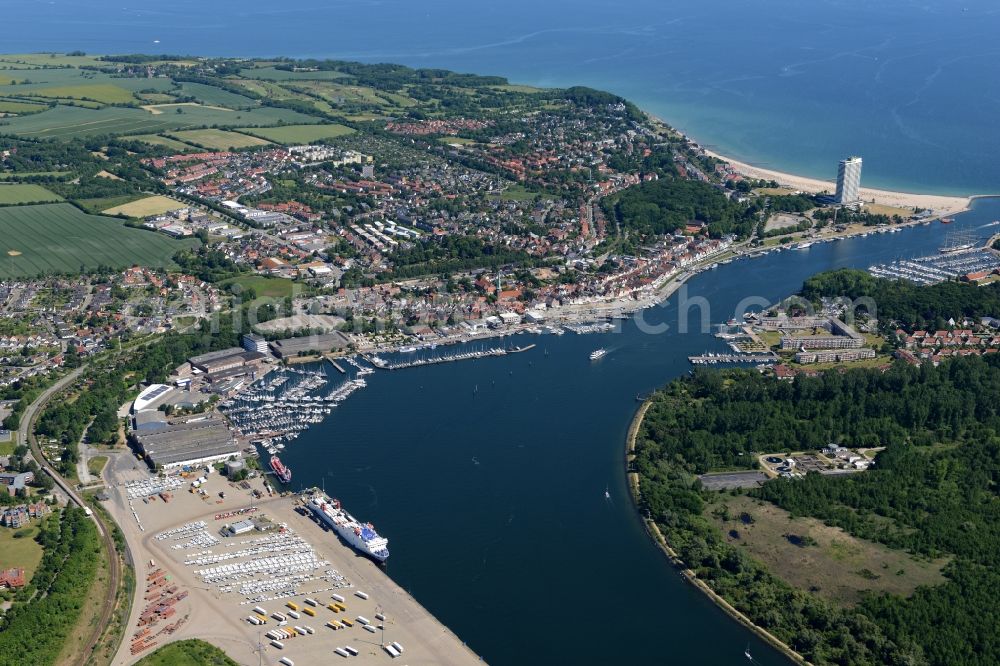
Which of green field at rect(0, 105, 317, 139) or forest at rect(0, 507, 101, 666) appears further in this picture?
green field at rect(0, 105, 317, 139)

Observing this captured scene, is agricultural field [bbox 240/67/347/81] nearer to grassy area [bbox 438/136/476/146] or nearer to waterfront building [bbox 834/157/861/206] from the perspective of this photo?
grassy area [bbox 438/136/476/146]

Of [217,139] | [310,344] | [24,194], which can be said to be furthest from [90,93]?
[310,344]

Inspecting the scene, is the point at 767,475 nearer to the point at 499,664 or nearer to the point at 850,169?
the point at 499,664

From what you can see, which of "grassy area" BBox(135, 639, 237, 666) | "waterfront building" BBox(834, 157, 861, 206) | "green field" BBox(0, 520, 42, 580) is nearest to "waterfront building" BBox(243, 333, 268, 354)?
"green field" BBox(0, 520, 42, 580)

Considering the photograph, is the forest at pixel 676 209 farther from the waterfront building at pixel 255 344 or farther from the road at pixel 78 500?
the road at pixel 78 500

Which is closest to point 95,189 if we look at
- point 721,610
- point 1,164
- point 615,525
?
point 1,164

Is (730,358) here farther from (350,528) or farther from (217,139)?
(217,139)
